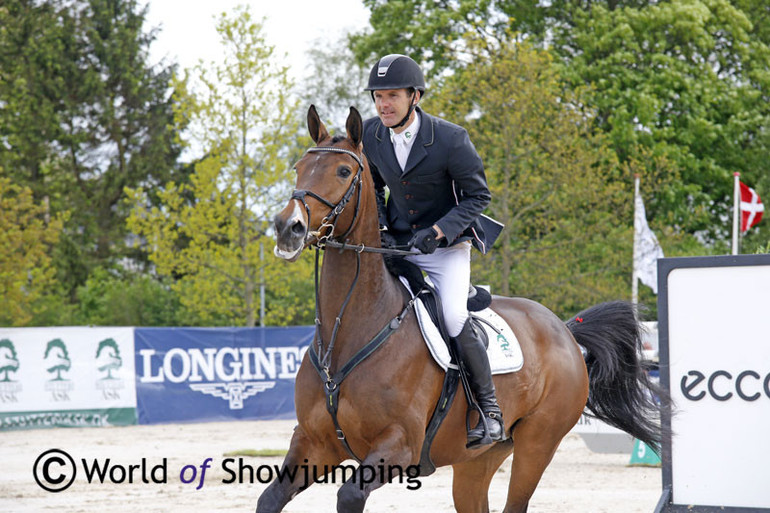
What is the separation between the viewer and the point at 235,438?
15.8 m

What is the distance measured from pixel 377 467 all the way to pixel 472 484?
1765mm

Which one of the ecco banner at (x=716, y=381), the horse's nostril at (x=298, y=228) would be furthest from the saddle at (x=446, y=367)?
the ecco banner at (x=716, y=381)

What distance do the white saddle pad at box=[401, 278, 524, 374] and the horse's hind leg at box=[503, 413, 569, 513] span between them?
0.60 metres

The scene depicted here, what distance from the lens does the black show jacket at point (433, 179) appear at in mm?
5105

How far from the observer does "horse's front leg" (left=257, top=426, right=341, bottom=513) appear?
4496 millimetres

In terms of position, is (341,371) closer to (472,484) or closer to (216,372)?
(472,484)

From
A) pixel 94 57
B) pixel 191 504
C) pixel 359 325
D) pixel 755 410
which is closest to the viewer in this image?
pixel 359 325

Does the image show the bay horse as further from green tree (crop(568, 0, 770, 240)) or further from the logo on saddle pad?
green tree (crop(568, 0, 770, 240))

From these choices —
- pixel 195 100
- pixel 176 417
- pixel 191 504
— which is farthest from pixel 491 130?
pixel 191 504

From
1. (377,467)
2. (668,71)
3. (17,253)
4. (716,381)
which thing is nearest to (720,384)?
(716,381)

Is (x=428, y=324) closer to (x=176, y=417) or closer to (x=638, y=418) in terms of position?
(x=638, y=418)

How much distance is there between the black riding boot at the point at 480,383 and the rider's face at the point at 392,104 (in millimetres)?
1235

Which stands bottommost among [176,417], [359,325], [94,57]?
[176,417]

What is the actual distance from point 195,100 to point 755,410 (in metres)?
17.8
